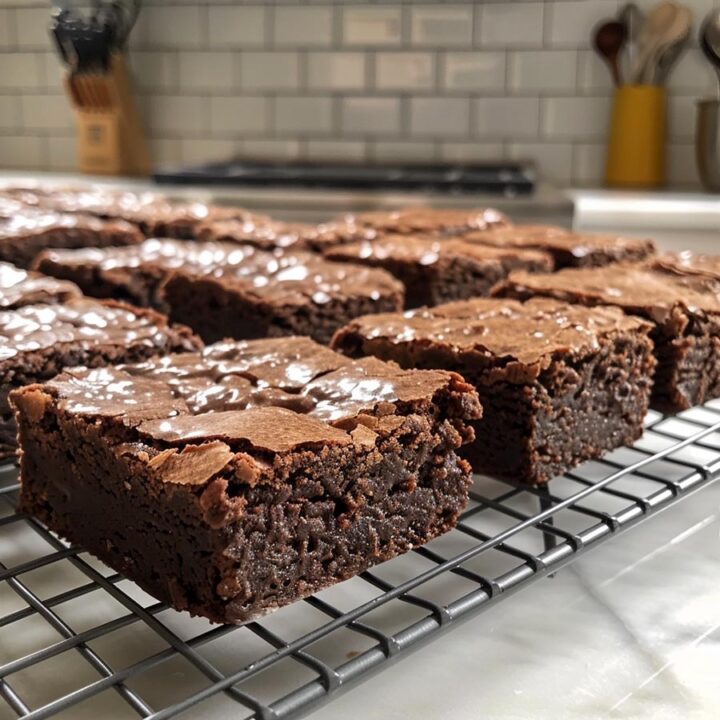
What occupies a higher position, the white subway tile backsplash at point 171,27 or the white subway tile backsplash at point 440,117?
the white subway tile backsplash at point 171,27

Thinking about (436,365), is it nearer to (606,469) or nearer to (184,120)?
(606,469)

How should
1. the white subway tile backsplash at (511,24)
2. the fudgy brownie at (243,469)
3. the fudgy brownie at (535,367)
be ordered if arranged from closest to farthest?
1. the fudgy brownie at (243,469)
2. the fudgy brownie at (535,367)
3. the white subway tile backsplash at (511,24)

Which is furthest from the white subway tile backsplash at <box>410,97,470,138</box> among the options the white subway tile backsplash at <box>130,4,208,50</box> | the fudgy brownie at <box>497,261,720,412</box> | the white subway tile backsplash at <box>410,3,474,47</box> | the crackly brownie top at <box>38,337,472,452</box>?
the crackly brownie top at <box>38,337,472,452</box>

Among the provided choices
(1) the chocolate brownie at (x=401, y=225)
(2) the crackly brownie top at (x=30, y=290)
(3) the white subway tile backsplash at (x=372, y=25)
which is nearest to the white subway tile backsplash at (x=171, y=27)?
(3) the white subway tile backsplash at (x=372, y=25)

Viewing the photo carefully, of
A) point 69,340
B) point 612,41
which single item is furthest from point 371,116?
point 69,340

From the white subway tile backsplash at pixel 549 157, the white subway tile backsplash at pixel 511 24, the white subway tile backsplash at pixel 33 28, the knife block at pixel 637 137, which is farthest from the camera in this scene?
the white subway tile backsplash at pixel 33 28

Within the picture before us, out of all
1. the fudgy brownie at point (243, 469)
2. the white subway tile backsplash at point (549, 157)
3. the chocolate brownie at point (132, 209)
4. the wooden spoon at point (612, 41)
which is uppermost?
the wooden spoon at point (612, 41)

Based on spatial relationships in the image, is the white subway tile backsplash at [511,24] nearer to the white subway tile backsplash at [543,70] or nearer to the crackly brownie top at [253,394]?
the white subway tile backsplash at [543,70]
